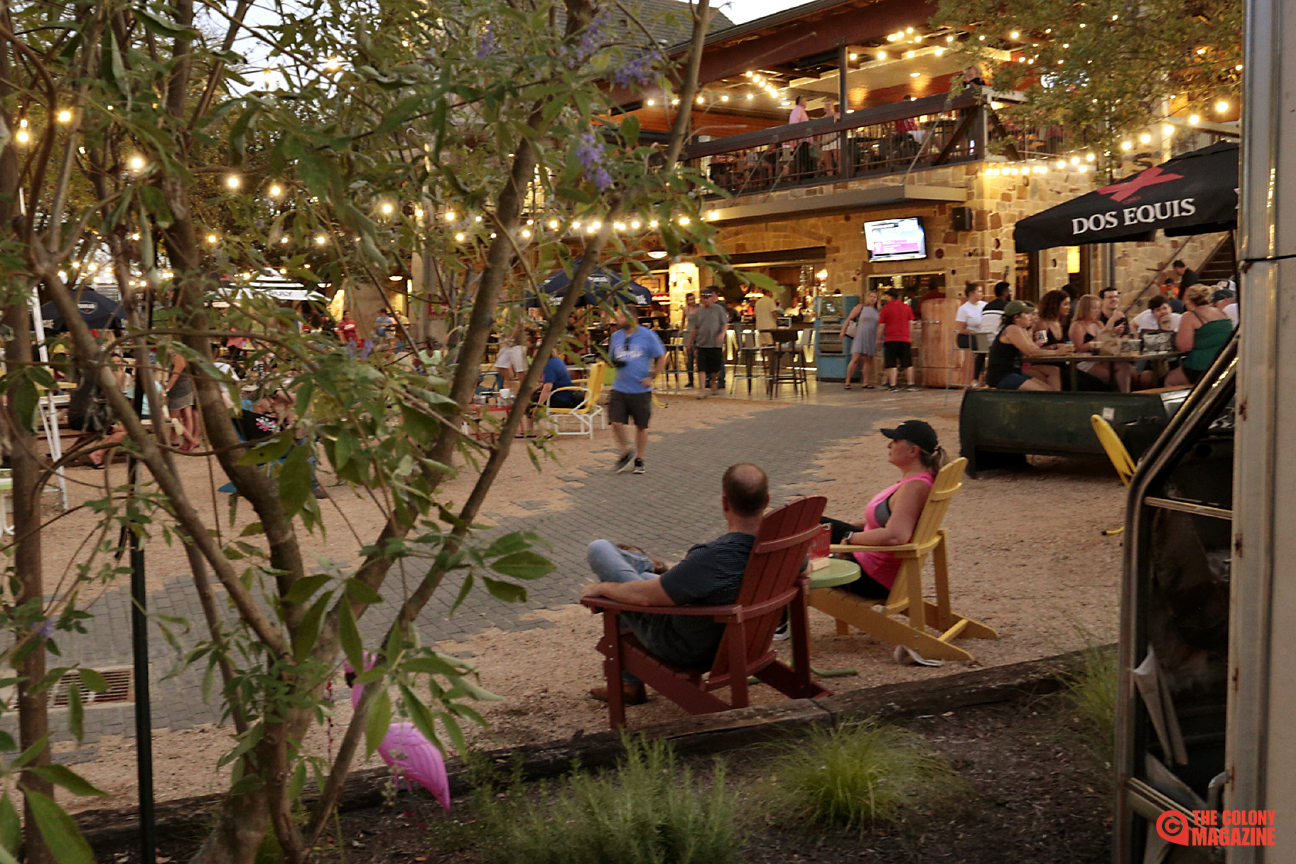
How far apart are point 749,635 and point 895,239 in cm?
1846

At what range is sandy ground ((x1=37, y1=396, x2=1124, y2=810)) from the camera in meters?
4.41

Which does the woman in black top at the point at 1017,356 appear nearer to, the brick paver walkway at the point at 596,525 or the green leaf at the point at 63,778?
the brick paver walkway at the point at 596,525

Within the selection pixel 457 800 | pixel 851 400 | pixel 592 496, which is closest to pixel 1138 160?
pixel 851 400

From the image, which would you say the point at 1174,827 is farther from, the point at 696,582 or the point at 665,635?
the point at 665,635

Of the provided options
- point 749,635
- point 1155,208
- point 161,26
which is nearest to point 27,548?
point 161,26

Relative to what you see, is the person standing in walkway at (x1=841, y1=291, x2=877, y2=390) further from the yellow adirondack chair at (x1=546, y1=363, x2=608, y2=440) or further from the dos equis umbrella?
the dos equis umbrella

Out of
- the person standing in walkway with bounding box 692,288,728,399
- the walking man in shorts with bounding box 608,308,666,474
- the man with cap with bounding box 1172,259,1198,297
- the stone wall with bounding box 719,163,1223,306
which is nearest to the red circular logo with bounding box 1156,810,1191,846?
the walking man in shorts with bounding box 608,308,666,474

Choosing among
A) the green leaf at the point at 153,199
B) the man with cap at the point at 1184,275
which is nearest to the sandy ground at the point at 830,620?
the green leaf at the point at 153,199

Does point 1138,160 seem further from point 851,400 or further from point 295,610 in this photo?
point 295,610

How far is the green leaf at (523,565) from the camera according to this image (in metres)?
1.63

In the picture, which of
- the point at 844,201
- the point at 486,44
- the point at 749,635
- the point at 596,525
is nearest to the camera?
the point at 486,44

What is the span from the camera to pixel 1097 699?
3480 millimetres

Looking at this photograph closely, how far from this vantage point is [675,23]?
222 cm

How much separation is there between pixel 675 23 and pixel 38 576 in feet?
5.99
